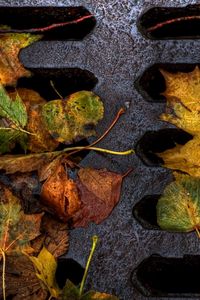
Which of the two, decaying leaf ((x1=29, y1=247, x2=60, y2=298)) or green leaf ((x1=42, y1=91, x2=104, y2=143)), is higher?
green leaf ((x1=42, y1=91, x2=104, y2=143))

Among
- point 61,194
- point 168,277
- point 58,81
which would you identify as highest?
point 58,81

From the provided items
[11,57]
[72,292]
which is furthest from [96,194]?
[11,57]

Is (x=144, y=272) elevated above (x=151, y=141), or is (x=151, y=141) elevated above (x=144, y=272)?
(x=151, y=141)

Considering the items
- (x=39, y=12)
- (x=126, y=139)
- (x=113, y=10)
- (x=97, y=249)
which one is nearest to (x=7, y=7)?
(x=39, y=12)

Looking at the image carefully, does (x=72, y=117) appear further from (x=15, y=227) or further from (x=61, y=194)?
(x=15, y=227)

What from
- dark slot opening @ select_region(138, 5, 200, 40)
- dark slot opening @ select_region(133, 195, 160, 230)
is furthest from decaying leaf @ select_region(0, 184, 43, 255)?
dark slot opening @ select_region(138, 5, 200, 40)

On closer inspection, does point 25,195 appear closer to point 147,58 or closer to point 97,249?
point 97,249

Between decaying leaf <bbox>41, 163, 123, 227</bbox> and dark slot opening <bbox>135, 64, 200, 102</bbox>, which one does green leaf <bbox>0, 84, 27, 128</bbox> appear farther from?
dark slot opening <bbox>135, 64, 200, 102</bbox>
